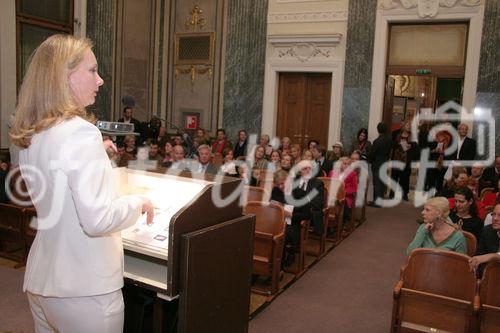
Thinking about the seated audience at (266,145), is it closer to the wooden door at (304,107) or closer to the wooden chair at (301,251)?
the wooden door at (304,107)

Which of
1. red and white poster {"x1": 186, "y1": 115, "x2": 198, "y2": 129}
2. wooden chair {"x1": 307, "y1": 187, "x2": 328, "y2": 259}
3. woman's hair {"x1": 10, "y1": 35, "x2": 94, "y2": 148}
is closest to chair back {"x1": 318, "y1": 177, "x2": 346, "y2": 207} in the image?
wooden chair {"x1": 307, "y1": 187, "x2": 328, "y2": 259}

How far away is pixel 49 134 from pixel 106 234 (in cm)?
35

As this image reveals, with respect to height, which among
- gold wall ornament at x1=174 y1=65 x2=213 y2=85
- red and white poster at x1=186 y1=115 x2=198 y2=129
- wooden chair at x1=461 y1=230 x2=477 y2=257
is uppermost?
gold wall ornament at x1=174 y1=65 x2=213 y2=85

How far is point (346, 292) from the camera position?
4480 millimetres

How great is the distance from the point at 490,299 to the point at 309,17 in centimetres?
776

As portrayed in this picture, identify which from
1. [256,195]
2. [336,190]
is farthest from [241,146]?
[256,195]

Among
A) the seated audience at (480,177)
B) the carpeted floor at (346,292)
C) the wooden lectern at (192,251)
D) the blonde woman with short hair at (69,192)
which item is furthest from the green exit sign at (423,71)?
the blonde woman with short hair at (69,192)

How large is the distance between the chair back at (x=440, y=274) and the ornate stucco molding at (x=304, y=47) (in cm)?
697

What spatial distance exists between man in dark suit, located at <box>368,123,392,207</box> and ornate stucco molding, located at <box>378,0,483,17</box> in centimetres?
231

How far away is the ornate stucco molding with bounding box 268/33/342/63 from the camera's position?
9.59 meters

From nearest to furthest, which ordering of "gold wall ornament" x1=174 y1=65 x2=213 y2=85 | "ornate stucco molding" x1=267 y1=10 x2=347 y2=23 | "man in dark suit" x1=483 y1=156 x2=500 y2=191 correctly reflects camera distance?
"man in dark suit" x1=483 y1=156 x2=500 y2=191 < "ornate stucco molding" x1=267 y1=10 x2=347 y2=23 < "gold wall ornament" x1=174 y1=65 x2=213 y2=85

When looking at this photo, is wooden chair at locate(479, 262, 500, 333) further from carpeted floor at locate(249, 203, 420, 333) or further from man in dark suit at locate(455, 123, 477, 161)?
man in dark suit at locate(455, 123, 477, 161)

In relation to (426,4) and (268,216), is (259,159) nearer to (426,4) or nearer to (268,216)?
(268,216)

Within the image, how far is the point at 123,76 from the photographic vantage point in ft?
35.9
